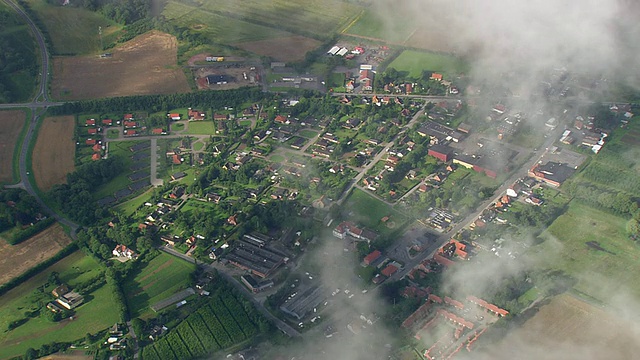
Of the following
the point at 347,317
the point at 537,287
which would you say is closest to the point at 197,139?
the point at 347,317

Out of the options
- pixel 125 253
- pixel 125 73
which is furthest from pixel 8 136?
pixel 125 253

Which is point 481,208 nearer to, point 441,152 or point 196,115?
point 441,152

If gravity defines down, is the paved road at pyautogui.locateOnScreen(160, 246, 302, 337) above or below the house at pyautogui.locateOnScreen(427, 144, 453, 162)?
below

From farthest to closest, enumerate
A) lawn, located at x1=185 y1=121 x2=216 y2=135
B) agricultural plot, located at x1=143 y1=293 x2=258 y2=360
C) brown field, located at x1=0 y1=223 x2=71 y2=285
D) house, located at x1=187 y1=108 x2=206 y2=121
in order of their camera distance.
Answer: house, located at x1=187 y1=108 x2=206 y2=121, lawn, located at x1=185 y1=121 x2=216 y2=135, brown field, located at x1=0 y1=223 x2=71 y2=285, agricultural plot, located at x1=143 y1=293 x2=258 y2=360

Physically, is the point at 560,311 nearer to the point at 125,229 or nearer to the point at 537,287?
the point at 537,287

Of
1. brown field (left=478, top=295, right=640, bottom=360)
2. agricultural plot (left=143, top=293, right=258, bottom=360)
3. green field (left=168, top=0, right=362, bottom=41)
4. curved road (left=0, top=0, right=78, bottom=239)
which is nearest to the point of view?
brown field (left=478, top=295, right=640, bottom=360)

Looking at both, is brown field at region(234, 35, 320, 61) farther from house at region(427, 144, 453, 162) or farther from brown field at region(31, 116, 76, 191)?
house at region(427, 144, 453, 162)

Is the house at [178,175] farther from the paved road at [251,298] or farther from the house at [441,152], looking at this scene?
the house at [441,152]

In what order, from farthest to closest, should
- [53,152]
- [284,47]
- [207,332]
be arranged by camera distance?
[284,47] < [53,152] < [207,332]

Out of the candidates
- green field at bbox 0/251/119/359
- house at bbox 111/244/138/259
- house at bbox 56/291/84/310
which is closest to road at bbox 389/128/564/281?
house at bbox 111/244/138/259
